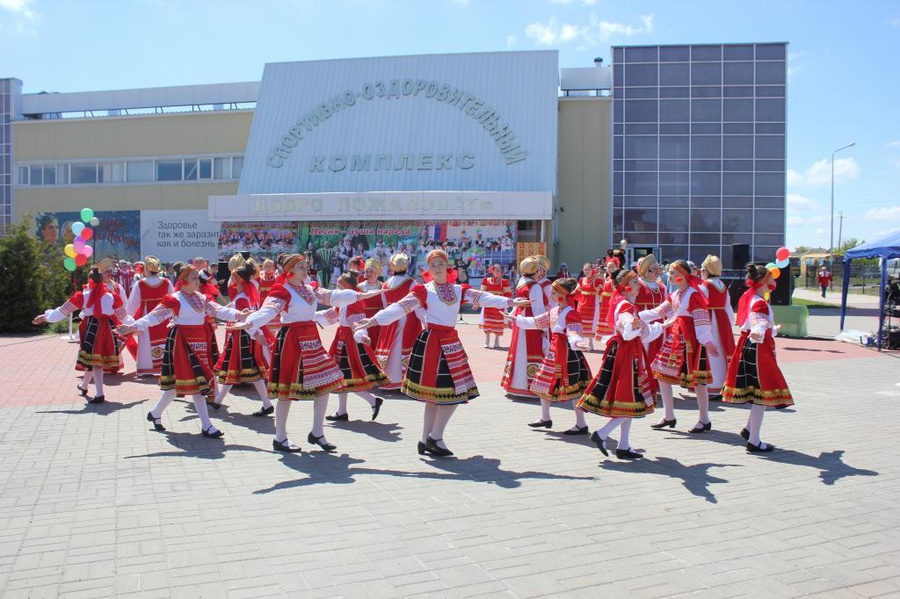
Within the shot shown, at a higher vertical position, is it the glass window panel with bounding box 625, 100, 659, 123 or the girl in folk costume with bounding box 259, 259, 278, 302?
the glass window panel with bounding box 625, 100, 659, 123

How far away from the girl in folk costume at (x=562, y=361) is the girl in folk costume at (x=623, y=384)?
0.53 m

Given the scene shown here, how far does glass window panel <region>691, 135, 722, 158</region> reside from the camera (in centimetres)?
3278

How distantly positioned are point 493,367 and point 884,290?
A: 9.45 m

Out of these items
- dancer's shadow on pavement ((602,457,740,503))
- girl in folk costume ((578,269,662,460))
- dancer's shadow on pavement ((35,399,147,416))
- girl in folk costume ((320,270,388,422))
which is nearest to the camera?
dancer's shadow on pavement ((602,457,740,503))

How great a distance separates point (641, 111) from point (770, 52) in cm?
601

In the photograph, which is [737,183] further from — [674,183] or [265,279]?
[265,279]

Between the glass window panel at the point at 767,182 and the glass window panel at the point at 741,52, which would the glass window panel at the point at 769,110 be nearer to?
the glass window panel at the point at 741,52

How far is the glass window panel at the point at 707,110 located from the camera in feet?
107

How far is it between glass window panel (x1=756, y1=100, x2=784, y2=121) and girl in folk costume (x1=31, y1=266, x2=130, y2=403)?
30.2 metres

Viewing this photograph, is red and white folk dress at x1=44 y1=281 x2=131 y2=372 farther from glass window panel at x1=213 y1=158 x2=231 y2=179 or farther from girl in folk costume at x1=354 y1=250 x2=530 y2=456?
glass window panel at x1=213 y1=158 x2=231 y2=179

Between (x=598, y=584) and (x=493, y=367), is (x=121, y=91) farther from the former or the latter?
(x=598, y=584)

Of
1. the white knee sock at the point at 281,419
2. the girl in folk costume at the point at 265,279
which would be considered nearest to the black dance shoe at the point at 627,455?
the white knee sock at the point at 281,419

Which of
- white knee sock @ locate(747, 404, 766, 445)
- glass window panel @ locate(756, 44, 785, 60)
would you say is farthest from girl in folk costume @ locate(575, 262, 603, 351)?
glass window panel @ locate(756, 44, 785, 60)

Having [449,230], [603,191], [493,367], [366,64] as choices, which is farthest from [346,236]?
[493,367]
